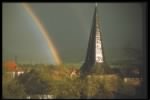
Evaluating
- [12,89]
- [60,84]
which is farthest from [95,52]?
[12,89]

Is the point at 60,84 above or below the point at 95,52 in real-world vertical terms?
below

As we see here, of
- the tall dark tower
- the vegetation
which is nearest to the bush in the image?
the vegetation

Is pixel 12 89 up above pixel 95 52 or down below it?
below

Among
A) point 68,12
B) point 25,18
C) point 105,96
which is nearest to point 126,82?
point 105,96

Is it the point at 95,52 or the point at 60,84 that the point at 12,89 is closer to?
the point at 60,84

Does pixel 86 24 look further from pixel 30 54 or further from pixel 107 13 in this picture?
pixel 30 54

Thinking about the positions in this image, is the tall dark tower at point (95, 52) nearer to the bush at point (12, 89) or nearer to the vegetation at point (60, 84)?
the vegetation at point (60, 84)

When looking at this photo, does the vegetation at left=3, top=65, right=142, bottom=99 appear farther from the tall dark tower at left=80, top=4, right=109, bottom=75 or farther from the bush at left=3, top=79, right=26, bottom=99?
the tall dark tower at left=80, top=4, right=109, bottom=75

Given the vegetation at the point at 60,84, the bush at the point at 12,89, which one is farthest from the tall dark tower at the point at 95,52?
the bush at the point at 12,89
